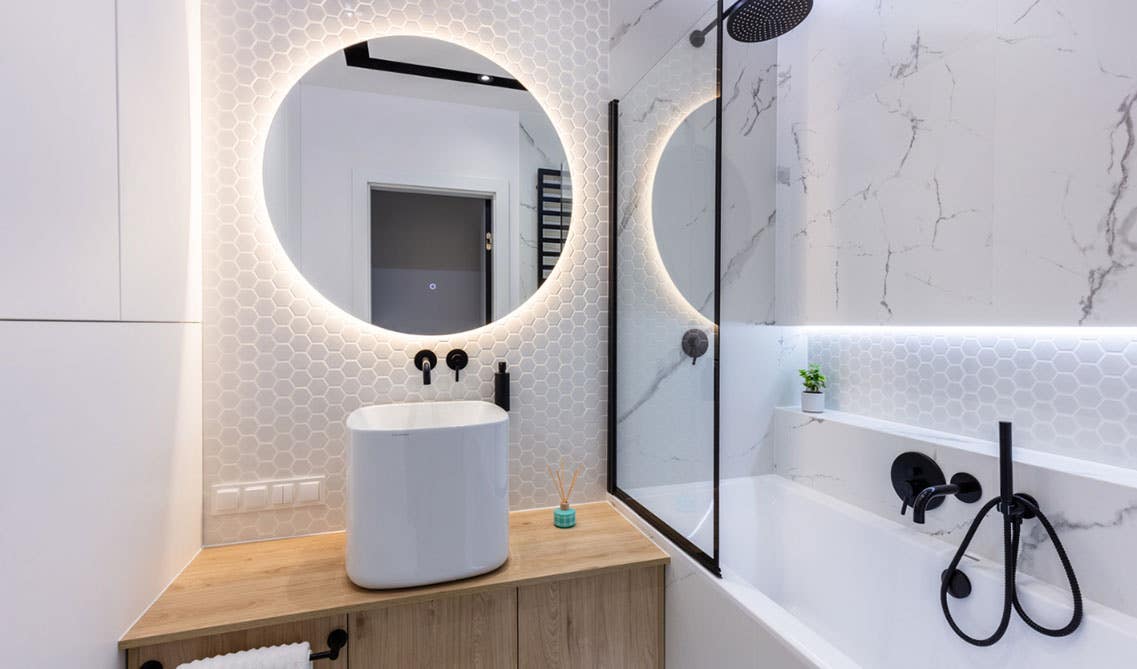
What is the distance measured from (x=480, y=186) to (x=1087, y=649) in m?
1.84

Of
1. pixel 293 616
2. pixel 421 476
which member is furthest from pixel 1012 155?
pixel 293 616

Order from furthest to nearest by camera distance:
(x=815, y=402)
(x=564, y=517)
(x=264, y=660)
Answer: (x=815, y=402) → (x=564, y=517) → (x=264, y=660)

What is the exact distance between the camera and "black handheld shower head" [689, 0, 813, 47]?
1.49 metres

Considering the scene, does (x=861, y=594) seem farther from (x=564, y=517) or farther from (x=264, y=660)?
(x=264, y=660)

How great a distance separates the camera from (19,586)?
756 mm

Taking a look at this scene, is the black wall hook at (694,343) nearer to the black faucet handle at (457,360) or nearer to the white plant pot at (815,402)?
the black faucet handle at (457,360)

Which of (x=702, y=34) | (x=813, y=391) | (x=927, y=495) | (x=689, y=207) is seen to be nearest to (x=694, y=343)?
(x=689, y=207)

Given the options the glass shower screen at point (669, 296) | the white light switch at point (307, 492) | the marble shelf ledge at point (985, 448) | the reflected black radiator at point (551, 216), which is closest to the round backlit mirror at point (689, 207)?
the glass shower screen at point (669, 296)

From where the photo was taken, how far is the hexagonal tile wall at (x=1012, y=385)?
3.73ft

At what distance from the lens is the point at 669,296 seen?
143 cm

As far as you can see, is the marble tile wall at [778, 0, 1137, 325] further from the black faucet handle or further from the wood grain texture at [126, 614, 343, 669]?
the wood grain texture at [126, 614, 343, 669]

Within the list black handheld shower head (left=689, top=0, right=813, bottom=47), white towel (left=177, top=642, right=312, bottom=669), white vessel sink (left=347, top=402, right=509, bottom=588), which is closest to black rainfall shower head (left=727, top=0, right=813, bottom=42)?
black handheld shower head (left=689, top=0, right=813, bottom=47)

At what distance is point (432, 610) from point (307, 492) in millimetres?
573

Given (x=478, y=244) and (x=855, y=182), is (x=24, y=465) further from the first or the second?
(x=855, y=182)
